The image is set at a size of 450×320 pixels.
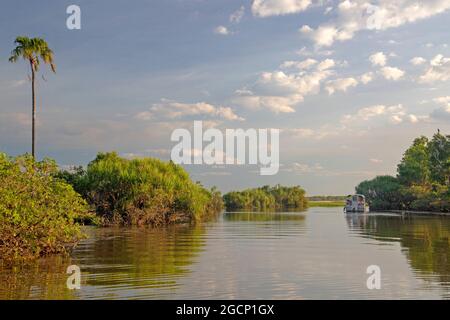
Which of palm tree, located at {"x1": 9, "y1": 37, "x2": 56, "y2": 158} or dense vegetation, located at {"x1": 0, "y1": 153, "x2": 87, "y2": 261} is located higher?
palm tree, located at {"x1": 9, "y1": 37, "x2": 56, "y2": 158}

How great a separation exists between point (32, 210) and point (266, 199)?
4270 inches

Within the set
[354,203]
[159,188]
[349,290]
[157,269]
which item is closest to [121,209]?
[159,188]

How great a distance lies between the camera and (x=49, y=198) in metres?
20.4

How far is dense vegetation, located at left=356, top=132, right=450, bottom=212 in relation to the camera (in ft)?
245

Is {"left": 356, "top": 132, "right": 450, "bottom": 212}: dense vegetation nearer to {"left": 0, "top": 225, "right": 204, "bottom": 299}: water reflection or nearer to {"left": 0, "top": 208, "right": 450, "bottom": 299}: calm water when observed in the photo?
{"left": 0, "top": 208, "right": 450, "bottom": 299}: calm water

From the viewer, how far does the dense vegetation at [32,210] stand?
1800 centimetres

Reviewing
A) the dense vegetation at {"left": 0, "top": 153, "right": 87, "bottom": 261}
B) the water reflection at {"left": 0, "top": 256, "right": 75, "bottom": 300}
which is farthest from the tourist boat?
the water reflection at {"left": 0, "top": 256, "right": 75, "bottom": 300}

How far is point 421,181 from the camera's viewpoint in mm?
88062

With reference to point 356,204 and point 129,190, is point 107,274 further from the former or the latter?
point 356,204

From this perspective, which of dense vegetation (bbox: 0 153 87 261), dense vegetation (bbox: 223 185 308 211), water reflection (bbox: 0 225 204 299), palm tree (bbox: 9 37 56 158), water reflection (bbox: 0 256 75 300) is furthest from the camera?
dense vegetation (bbox: 223 185 308 211)

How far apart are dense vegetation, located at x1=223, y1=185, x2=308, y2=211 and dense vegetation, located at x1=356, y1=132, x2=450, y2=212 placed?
3012cm

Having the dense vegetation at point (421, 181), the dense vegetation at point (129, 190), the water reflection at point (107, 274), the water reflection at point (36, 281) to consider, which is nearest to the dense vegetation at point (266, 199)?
the dense vegetation at point (421, 181)

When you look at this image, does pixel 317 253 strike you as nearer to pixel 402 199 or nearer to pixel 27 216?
pixel 27 216
